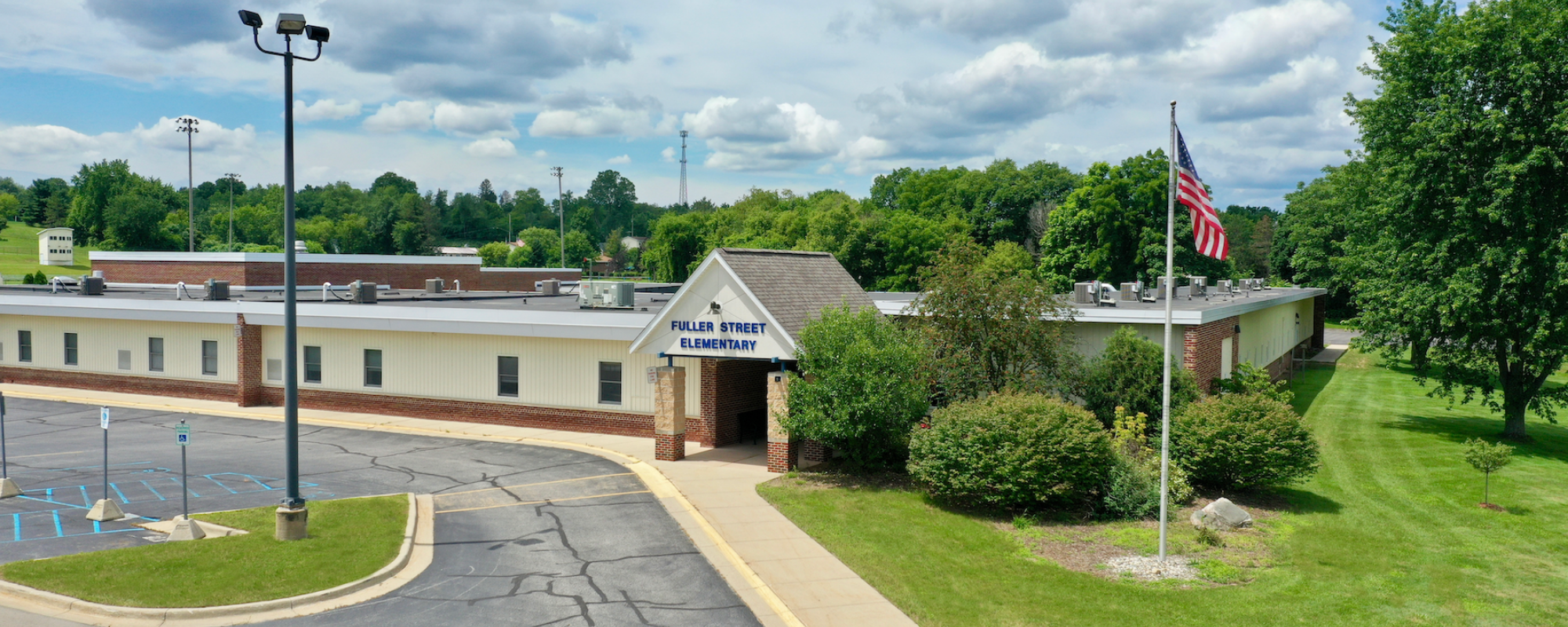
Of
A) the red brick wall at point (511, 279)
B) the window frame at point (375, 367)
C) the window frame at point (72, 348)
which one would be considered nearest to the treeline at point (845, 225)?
the red brick wall at point (511, 279)

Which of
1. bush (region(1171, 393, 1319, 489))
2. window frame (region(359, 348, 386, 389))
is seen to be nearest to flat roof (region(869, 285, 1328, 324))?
bush (region(1171, 393, 1319, 489))

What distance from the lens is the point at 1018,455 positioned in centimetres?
1917

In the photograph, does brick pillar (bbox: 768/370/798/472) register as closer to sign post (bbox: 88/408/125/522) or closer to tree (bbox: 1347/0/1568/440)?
sign post (bbox: 88/408/125/522)

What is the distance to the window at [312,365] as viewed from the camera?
33688 millimetres

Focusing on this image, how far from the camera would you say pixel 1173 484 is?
2045cm

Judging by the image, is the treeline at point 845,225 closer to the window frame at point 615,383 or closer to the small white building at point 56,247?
the small white building at point 56,247

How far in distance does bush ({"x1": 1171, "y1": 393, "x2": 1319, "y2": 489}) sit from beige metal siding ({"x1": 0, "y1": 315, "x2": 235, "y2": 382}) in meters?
31.6

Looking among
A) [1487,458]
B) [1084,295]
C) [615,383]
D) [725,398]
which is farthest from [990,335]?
[615,383]

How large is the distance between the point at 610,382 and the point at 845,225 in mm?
56382

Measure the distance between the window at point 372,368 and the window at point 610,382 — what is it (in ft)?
28.1

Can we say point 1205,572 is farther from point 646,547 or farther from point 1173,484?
point 646,547

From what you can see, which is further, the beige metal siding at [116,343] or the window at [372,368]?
the beige metal siding at [116,343]

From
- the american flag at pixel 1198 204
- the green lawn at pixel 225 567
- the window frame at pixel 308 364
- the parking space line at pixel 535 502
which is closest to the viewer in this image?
the green lawn at pixel 225 567

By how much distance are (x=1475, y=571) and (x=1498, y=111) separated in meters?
18.4
